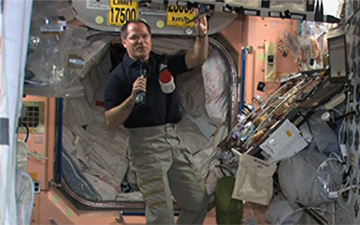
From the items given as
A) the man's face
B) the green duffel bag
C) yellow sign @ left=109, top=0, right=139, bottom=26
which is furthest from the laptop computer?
yellow sign @ left=109, top=0, right=139, bottom=26

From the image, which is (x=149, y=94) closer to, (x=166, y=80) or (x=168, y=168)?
(x=166, y=80)

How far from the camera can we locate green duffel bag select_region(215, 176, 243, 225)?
2.84 meters

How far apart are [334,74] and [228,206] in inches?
45.7

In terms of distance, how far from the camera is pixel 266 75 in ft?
11.2

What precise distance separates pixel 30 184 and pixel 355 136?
5.58 feet

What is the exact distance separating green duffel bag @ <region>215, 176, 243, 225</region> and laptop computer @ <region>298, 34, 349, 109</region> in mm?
846

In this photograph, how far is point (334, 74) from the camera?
7.75 ft

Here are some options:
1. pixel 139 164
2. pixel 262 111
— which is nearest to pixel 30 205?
pixel 139 164

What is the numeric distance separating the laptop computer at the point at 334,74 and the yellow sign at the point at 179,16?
1.30 m

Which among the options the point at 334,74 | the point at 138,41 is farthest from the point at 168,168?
the point at 334,74

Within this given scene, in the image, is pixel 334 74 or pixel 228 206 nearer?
pixel 334 74

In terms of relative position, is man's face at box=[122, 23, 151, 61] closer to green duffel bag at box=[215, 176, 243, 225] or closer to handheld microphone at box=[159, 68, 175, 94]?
handheld microphone at box=[159, 68, 175, 94]

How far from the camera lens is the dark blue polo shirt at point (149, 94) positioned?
295 centimetres

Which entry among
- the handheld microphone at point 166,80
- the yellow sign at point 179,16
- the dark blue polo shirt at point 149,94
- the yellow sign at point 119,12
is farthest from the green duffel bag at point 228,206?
the yellow sign at point 119,12
